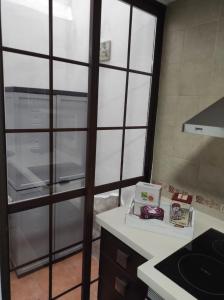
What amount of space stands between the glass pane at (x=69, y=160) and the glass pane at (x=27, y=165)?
69mm

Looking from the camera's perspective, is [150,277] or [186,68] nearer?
[150,277]

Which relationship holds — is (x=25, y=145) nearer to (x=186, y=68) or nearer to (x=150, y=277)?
(x=150, y=277)

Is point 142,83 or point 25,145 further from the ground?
point 142,83

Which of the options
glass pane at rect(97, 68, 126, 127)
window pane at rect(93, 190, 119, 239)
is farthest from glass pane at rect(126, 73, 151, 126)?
window pane at rect(93, 190, 119, 239)

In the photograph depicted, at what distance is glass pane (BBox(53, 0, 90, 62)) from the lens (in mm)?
1239

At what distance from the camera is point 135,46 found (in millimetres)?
1609

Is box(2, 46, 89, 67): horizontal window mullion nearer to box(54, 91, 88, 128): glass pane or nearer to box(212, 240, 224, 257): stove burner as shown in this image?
box(54, 91, 88, 128): glass pane

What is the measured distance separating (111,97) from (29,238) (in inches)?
40.9

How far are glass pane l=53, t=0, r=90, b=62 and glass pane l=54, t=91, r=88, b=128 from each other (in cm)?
22

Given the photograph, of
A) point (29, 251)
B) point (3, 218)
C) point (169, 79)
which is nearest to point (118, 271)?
point (29, 251)

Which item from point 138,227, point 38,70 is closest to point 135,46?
point 38,70

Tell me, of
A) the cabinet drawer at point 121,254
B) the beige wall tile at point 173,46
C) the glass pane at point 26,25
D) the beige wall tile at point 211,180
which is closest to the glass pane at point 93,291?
the cabinet drawer at point 121,254

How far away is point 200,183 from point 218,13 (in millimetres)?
1078

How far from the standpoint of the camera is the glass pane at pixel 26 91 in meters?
1.13
